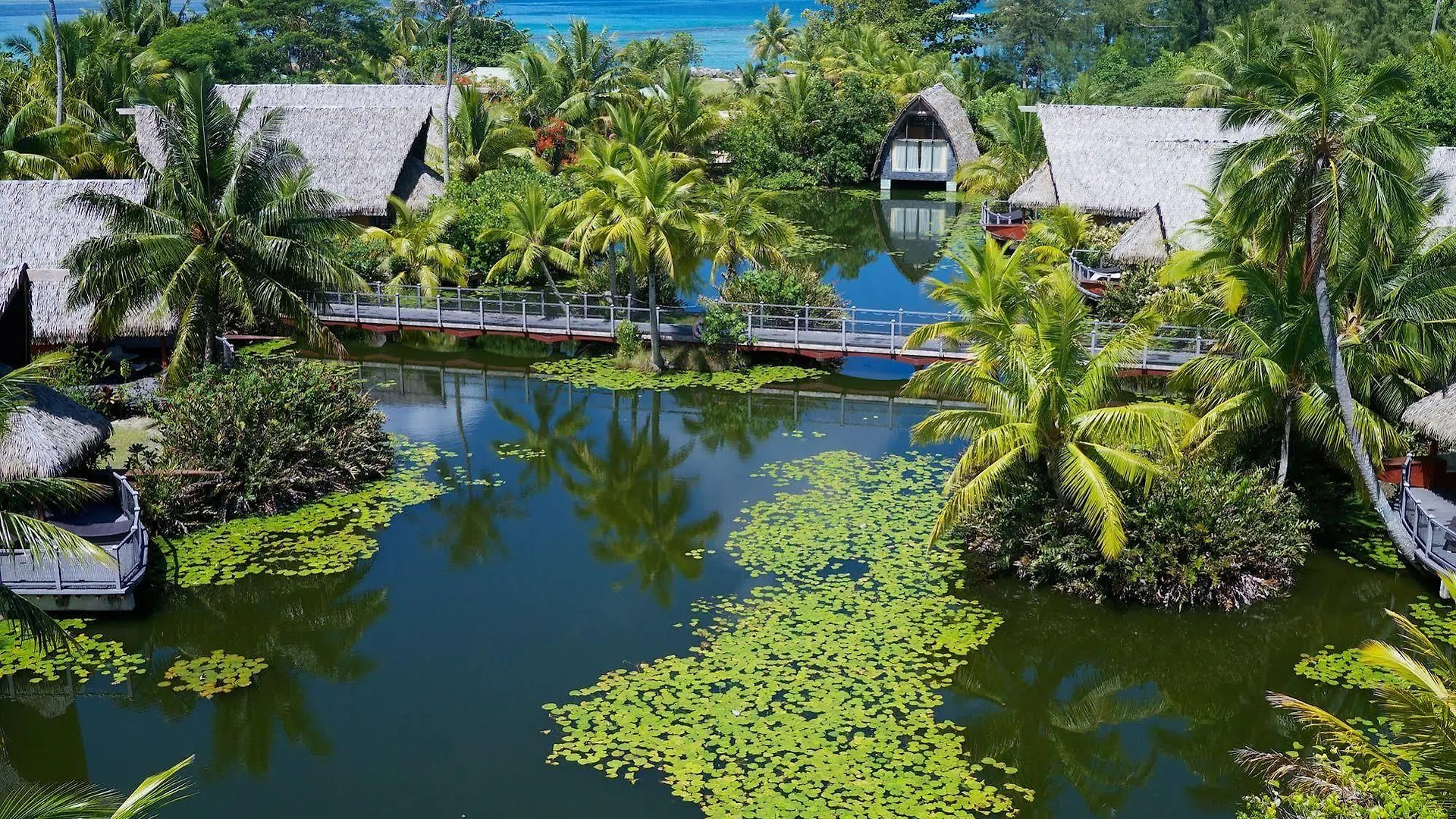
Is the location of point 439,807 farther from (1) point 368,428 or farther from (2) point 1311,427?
(2) point 1311,427

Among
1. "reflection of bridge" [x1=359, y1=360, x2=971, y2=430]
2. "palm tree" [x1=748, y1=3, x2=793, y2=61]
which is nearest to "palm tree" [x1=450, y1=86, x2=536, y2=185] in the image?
"reflection of bridge" [x1=359, y1=360, x2=971, y2=430]

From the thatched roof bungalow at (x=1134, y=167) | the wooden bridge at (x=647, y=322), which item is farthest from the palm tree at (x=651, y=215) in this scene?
A: the thatched roof bungalow at (x=1134, y=167)

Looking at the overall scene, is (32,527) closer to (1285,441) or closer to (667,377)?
(1285,441)

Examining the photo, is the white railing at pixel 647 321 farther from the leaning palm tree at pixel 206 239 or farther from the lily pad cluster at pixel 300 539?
the lily pad cluster at pixel 300 539

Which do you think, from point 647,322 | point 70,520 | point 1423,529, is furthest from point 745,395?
point 1423,529

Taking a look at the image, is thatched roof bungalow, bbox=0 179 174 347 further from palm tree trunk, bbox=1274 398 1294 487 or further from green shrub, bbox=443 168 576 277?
palm tree trunk, bbox=1274 398 1294 487

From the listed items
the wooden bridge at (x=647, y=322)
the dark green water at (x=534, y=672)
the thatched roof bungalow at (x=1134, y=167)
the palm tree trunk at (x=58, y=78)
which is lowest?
the dark green water at (x=534, y=672)
